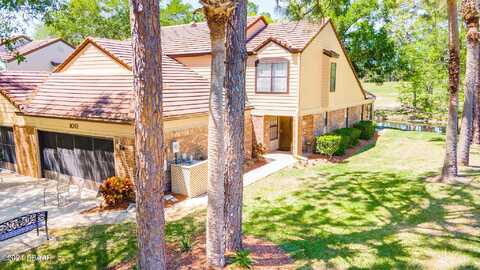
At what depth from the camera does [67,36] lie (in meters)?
46.6

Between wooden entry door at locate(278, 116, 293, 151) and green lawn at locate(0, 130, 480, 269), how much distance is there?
19.1 ft

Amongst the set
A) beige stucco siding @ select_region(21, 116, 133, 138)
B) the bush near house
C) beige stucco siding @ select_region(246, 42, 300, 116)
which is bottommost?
the bush near house

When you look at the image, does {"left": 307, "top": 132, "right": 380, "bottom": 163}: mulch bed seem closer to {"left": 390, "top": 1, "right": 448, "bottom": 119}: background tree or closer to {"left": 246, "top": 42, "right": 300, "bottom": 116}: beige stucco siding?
{"left": 246, "top": 42, "right": 300, "bottom": 116}: beige stucco siding

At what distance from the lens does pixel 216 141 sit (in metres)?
6.37

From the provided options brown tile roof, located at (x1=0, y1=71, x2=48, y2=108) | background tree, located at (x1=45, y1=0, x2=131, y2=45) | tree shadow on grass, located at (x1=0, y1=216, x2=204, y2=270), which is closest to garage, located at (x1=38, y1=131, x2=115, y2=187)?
brown tile roof, located at (x1=0, y1=71, x2=48, y2=108)

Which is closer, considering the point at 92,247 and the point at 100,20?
the point at 92,247

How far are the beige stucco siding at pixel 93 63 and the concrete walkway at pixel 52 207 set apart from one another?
506cm

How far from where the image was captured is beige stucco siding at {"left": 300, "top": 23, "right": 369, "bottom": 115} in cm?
1788

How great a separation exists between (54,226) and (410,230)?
981cm

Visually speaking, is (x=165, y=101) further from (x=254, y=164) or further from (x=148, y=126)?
(x=148, y=126)

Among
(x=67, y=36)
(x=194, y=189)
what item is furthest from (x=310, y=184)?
(x=67, y=36)

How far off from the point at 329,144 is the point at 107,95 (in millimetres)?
11068

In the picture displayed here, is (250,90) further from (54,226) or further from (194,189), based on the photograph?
(54,226)

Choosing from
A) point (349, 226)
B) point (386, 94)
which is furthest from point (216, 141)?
point (386, 94)
